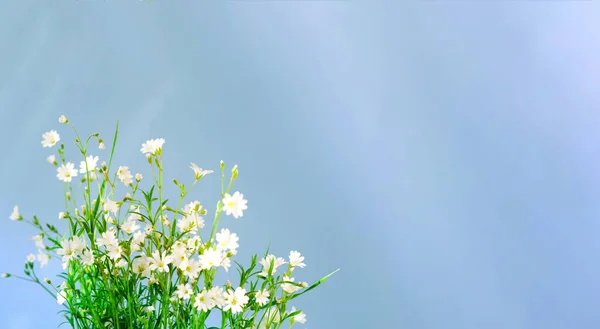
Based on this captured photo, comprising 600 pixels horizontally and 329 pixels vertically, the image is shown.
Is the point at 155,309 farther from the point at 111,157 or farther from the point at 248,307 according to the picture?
the point at 111,157

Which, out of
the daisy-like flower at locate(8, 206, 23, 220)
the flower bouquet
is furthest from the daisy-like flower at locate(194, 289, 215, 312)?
the daisy-like flower at locate(8, 206, 23, 220)

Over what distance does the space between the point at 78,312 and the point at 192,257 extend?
1.41 feet

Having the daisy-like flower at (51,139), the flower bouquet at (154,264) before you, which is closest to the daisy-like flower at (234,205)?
the flower bouquet at (154,264)

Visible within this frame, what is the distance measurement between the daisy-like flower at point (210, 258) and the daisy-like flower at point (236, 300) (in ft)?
0.29

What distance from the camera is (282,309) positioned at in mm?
1726

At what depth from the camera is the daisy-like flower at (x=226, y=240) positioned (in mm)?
1661

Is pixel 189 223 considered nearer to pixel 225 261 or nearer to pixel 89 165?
pixel 225 261

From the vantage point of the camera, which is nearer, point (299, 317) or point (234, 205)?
point (234, 205)

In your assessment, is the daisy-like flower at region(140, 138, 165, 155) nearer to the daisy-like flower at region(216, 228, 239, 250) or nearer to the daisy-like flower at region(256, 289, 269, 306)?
the daisy-like flower at region(216, 228, 239, 250)

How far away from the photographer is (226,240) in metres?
1.67

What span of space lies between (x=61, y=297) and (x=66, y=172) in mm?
376

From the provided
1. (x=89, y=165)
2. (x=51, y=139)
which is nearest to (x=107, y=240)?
(x=89, y=165)

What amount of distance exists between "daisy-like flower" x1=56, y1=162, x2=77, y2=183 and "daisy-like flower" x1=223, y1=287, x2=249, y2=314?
2.07 ft

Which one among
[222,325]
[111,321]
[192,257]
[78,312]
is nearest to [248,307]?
[222,325]
